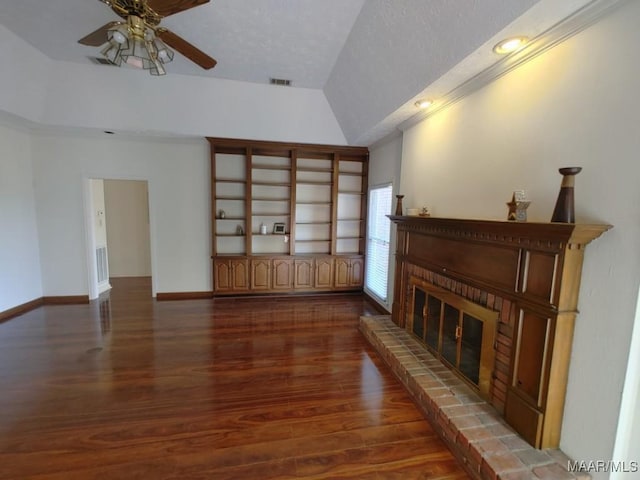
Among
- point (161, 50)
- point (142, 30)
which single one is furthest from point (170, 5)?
point (161, 50)

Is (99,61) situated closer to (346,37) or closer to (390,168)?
Result: (346,37)

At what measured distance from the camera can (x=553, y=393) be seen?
1.77 meters

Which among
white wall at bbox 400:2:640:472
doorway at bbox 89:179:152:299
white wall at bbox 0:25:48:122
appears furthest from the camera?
doorway at bbox 89:179:152:299

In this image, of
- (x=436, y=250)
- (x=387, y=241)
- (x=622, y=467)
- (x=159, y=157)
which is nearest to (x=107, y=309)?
(x=159, y=157)

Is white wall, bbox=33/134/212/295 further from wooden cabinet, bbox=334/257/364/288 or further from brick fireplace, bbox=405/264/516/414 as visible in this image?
brick fireplace, bbox=405/264/516/414

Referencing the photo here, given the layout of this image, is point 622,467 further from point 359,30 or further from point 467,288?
point 359,30

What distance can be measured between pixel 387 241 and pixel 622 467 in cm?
331

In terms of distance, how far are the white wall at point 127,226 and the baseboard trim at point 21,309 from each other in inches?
70.6

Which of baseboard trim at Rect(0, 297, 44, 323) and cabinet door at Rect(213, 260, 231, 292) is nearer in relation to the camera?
baseboard trim at Rect(0, 297, 44, 323)

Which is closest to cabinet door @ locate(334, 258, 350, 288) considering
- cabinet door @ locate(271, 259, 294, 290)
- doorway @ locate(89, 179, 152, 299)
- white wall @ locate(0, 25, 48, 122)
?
cabinet door @ locate(271, 259, 294, 290)

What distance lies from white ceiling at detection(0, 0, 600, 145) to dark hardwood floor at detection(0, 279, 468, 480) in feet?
9.13

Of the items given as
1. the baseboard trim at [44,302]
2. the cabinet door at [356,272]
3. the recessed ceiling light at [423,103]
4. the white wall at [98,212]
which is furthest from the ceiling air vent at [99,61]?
the cabinet door at [356,272]

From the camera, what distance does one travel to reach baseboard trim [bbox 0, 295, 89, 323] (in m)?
4.27

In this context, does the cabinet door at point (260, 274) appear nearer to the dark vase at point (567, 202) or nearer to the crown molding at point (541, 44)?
the crown molding at point (541, 44)
